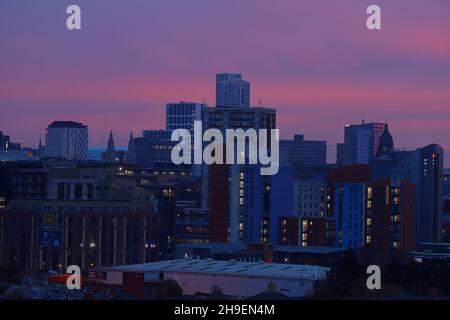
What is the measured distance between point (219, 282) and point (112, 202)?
6.41 m

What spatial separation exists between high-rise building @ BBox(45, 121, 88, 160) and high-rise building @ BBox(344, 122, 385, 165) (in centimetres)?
463

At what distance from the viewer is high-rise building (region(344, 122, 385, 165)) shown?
2067 cm

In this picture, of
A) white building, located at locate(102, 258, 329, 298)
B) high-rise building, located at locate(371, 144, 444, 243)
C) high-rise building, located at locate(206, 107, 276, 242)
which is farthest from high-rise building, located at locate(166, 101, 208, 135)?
white building, located at locate(102, 258, 329, 298)

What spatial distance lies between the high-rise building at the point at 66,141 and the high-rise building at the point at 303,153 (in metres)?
4.03

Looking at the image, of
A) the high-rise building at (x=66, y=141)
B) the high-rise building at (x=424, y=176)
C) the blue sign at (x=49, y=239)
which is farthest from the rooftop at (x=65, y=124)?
the high-rise building at (x=424, y=176)

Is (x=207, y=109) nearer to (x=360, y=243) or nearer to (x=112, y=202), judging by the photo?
(x=360, y=243)

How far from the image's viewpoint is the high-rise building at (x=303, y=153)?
882 inches

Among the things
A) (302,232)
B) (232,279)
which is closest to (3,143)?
(302,232)

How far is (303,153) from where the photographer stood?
22812mm

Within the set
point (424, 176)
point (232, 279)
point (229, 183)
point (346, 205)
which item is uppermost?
point (424, 176)

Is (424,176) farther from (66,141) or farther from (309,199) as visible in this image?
(66,141)

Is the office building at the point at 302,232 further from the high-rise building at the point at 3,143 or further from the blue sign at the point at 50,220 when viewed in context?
the blue sign at the point at 50,220

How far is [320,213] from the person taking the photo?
20.4 meters

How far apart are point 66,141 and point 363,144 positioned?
6.92m
